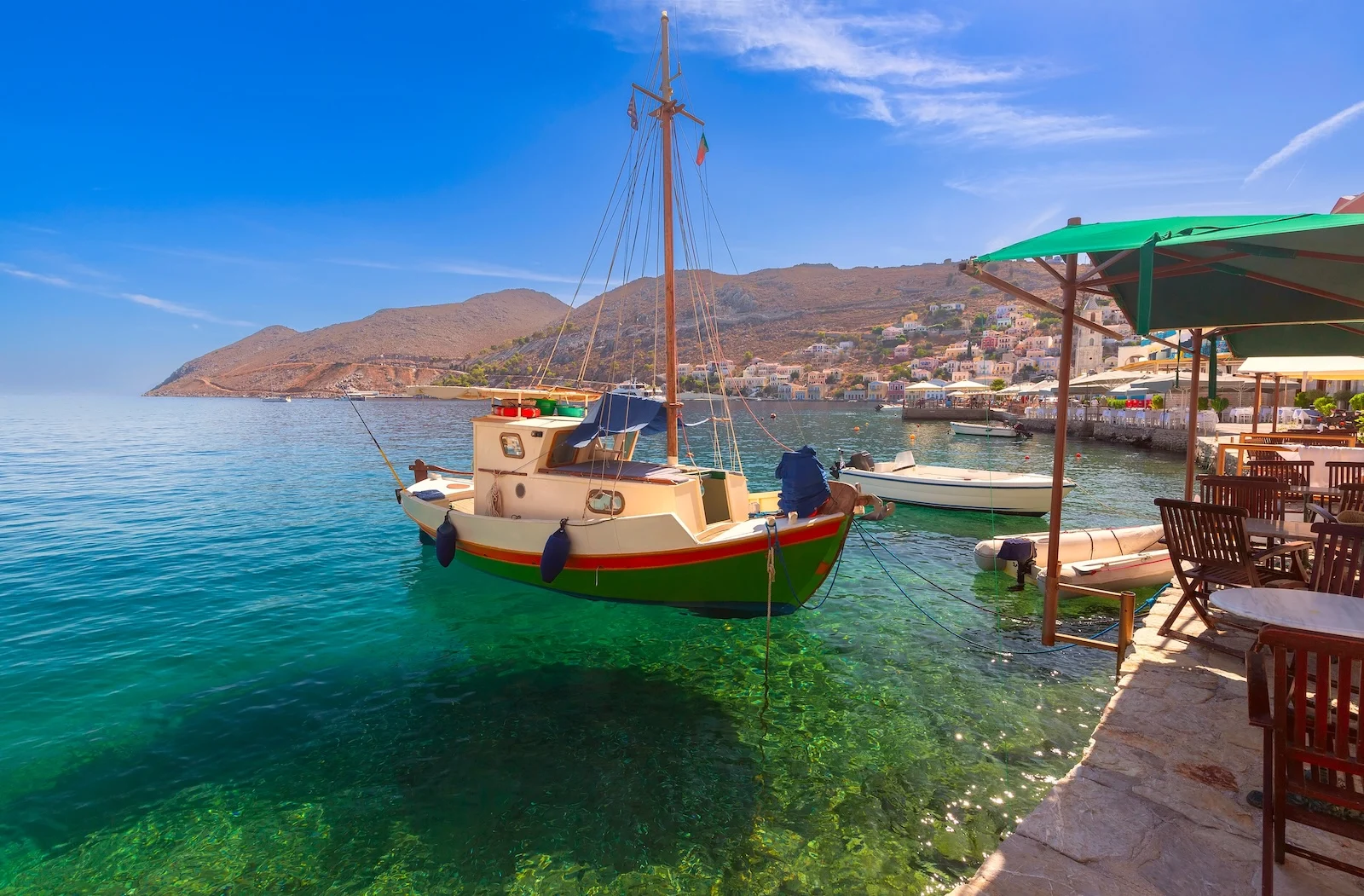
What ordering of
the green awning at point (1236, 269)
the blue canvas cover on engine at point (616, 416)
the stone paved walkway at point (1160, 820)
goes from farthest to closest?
the blue canvas cover on engine at point (616, 416) < the green awning at point (1236, 269) < the stone paved walkway at point (1160, 820)

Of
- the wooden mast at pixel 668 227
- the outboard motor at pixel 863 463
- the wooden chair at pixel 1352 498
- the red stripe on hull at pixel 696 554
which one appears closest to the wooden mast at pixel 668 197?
the wooden mast at pixel 668 227

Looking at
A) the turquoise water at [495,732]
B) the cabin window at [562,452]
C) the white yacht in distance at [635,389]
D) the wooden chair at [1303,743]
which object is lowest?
the turquoise water at [495,732]

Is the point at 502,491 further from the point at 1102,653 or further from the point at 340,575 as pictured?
the point at 1102,653

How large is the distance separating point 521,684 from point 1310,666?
7496mm

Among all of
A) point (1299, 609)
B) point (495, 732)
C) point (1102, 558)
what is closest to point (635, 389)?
point (495, 732)

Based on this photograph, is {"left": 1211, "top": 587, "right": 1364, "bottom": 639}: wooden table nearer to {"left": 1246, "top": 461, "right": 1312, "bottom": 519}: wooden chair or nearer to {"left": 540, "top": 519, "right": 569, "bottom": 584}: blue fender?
{"left": 540, "top": 519, "right": 569, "bottom": 584}: blue fender

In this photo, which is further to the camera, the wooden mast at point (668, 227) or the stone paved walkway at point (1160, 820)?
the wooden mast at point (668, 227)

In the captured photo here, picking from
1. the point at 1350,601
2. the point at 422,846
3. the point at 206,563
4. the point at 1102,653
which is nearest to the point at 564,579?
the point at 422,846

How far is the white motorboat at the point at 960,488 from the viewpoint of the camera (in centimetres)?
1811

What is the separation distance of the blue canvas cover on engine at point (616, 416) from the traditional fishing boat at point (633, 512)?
0.07 feet

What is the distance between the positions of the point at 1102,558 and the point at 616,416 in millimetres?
8682

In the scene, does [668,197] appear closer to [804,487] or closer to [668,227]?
[668,227]

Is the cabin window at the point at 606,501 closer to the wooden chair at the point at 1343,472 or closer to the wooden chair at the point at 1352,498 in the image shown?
the wooden chair at the point at 1352,498

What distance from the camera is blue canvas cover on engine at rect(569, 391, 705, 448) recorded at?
9.20 m
